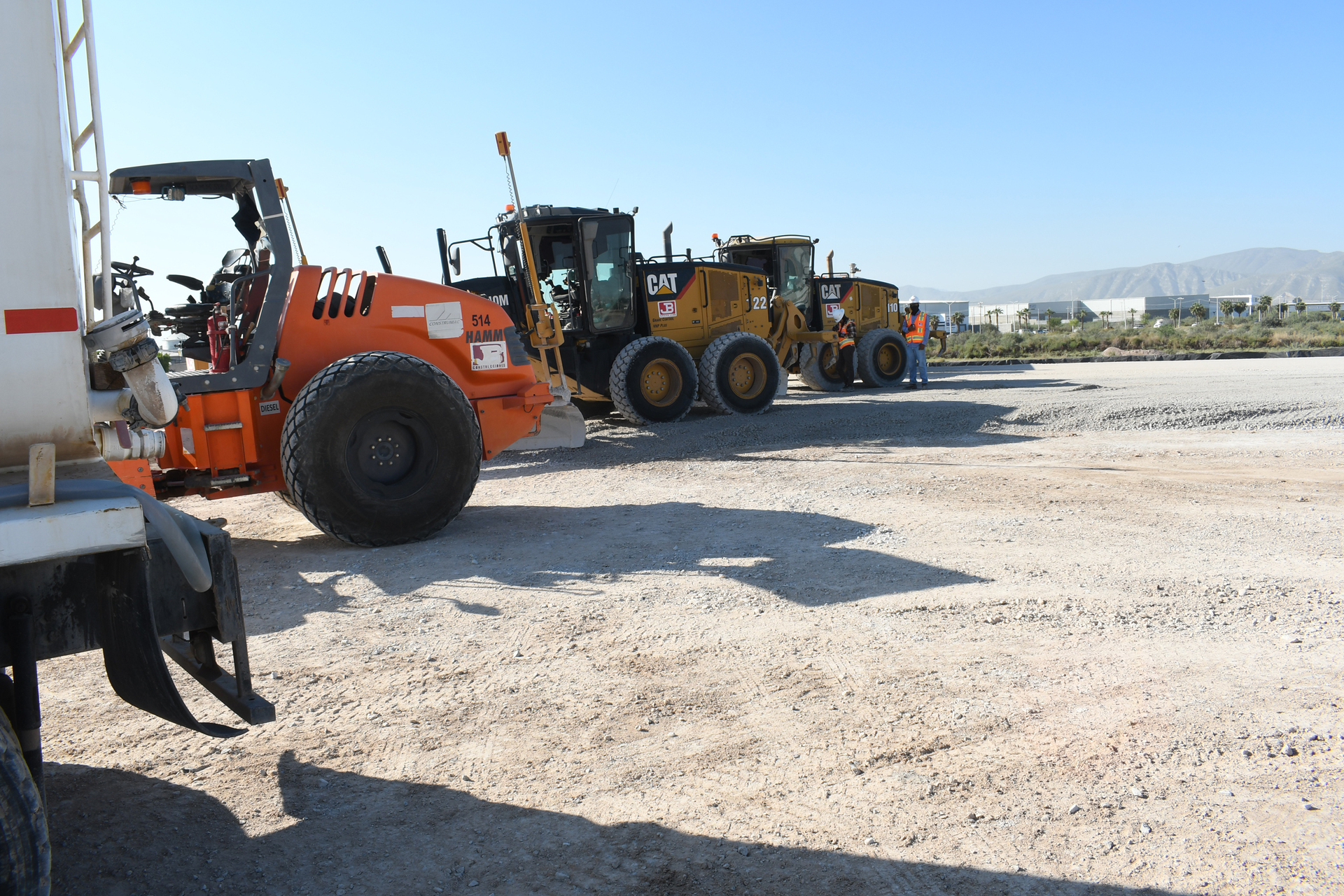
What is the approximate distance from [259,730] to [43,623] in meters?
1.64

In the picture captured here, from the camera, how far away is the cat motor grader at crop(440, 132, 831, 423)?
13133 mm

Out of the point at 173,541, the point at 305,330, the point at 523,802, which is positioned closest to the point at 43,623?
the point at 173,541

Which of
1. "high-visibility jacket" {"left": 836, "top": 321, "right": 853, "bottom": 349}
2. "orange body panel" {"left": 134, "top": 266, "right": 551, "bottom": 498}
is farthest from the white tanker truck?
"high-visibility jacket" {"left": 836, "top": 321, "right": 853, "bottom": 349}

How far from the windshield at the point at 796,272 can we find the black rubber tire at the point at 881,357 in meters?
1.96

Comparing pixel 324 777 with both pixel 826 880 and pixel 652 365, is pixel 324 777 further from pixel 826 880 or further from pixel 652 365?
pixel 652 365

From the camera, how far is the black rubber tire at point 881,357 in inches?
822

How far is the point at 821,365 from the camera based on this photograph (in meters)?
20.7

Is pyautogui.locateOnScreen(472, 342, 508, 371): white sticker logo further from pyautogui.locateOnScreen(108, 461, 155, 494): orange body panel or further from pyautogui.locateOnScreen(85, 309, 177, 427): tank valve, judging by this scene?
pyautogui.locateOnScreen(85, 309, 177, 427): tank valve

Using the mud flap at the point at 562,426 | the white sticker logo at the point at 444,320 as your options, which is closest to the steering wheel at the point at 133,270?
the white sticker logo at the point at 444,320

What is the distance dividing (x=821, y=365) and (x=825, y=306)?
1252 mm

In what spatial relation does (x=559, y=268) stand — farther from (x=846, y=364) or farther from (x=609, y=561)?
(x=846, y=364)

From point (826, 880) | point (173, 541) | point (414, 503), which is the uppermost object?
point (173, 541)

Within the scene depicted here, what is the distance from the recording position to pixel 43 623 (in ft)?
7.77

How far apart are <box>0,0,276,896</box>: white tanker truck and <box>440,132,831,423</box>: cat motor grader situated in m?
9.13
